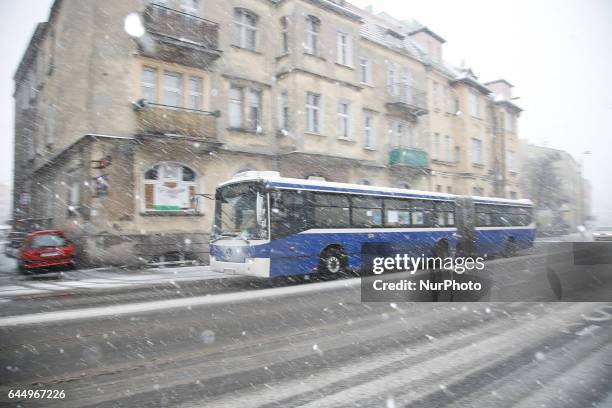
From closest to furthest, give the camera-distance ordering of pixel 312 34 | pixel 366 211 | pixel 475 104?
pixel 366 211, pixel 312 34, pixel 475 104

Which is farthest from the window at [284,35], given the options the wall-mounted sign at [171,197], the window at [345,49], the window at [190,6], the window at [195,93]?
the wall-mounted sign at [171,197]

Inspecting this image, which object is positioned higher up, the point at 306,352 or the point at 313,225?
the point at 313,225

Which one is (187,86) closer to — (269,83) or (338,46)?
(269,83)

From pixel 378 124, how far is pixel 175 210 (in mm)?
14428

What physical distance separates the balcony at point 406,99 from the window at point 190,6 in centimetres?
1316

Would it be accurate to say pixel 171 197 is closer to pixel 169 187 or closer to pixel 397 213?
pixel 169 187

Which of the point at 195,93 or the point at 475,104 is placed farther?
the point at 475,104

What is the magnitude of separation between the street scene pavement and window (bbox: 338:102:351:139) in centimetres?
1513

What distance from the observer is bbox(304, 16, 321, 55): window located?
70.3 ft

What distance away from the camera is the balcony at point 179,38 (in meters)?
16.5

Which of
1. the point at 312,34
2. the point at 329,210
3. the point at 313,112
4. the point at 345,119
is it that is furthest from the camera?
the point at 345,119

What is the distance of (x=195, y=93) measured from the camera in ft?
60.0

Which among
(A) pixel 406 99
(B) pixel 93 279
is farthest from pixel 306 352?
(A) pixel 406 99

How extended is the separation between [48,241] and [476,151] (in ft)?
107
